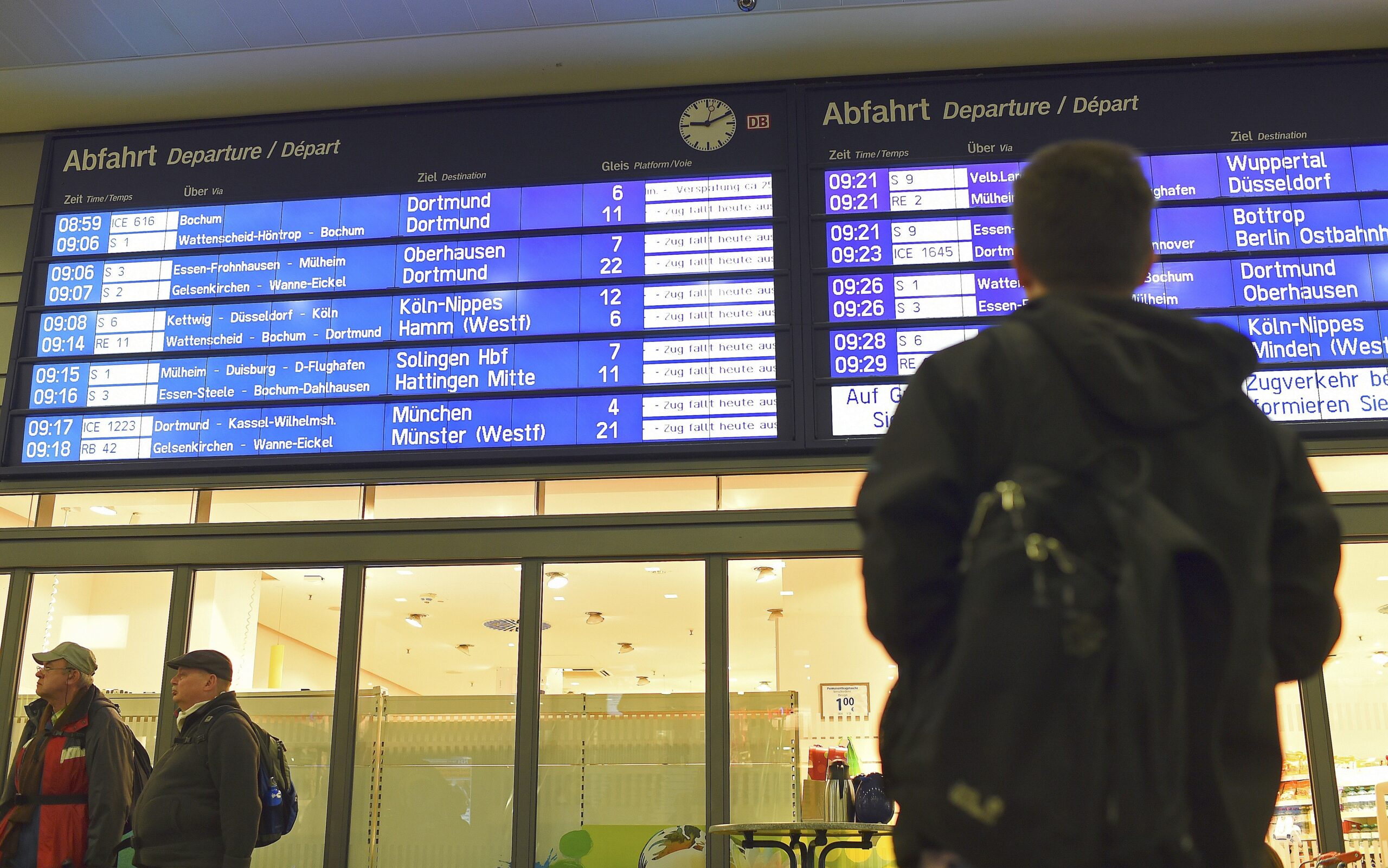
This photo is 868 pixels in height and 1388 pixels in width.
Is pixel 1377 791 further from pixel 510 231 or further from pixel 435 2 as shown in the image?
pixel 435 2

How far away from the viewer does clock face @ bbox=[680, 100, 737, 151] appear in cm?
644

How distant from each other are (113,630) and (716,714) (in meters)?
3.27

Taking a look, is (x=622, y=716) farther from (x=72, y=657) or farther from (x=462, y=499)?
(x=72, y=657)

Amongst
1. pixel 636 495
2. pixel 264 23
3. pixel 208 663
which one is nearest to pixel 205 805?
pixel 208 663

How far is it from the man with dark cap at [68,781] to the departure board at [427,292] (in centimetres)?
153

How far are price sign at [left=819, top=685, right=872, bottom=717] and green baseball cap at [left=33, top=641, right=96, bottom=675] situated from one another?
329 centimetres

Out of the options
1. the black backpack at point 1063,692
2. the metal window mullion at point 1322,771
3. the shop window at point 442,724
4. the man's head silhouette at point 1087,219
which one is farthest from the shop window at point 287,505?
the black backpack at point 1063,692

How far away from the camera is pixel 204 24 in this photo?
6359mm

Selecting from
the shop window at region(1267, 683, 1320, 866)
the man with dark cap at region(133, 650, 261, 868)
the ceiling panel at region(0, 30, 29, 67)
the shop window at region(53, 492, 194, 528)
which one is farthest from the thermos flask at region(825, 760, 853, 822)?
the ceiling panel at region(0, 30, 29, 67)

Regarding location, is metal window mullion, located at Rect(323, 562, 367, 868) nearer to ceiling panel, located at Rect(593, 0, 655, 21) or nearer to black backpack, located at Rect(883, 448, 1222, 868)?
ceiling panel, located at Rect(593, 0, 655, 21)

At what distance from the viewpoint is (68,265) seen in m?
6.65

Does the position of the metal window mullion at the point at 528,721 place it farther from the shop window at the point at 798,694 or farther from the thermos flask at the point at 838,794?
the thermos flask at the point at 838,794

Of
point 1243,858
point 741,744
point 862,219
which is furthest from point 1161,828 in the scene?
point 862,219

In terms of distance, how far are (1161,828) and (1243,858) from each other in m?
0.13
